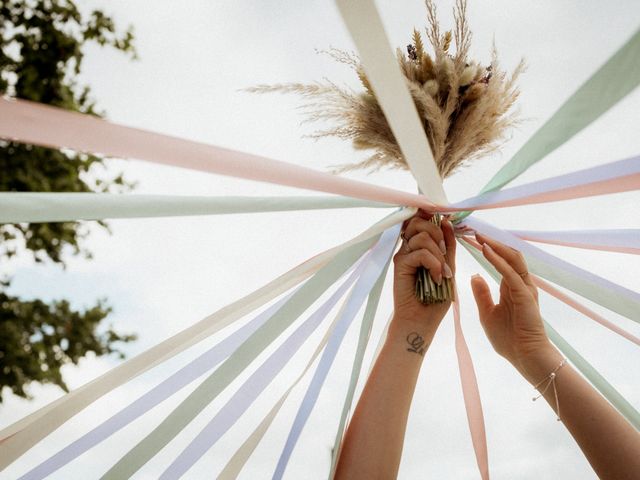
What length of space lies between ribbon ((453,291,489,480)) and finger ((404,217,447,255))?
17.8 inches

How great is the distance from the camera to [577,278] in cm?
198

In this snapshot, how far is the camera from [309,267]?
1884mm

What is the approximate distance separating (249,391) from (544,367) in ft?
3.88

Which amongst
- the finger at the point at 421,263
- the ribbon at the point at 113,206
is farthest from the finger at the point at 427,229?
the ribbon at the point at 113,206

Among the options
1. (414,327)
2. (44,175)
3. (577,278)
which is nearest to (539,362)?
(577,278)

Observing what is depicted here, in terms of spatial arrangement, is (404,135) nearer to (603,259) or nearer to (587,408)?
(587,408)

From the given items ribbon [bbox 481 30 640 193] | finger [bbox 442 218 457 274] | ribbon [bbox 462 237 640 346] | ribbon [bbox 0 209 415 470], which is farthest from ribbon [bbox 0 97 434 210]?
ribbon [bbox 462 237 640 346]

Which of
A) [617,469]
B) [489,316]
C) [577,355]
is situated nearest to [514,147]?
[489,316]

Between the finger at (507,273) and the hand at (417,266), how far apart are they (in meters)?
0.16

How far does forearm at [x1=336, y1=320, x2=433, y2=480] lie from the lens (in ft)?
5.26

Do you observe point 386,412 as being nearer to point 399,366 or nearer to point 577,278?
point 399,366

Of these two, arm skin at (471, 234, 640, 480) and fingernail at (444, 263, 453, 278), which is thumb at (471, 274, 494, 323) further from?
fingernail at (444, 263, 453, 278)

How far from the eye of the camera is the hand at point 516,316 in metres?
1.87

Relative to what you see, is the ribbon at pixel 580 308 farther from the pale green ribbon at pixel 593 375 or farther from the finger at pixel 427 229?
the finger at pixel 427 229
